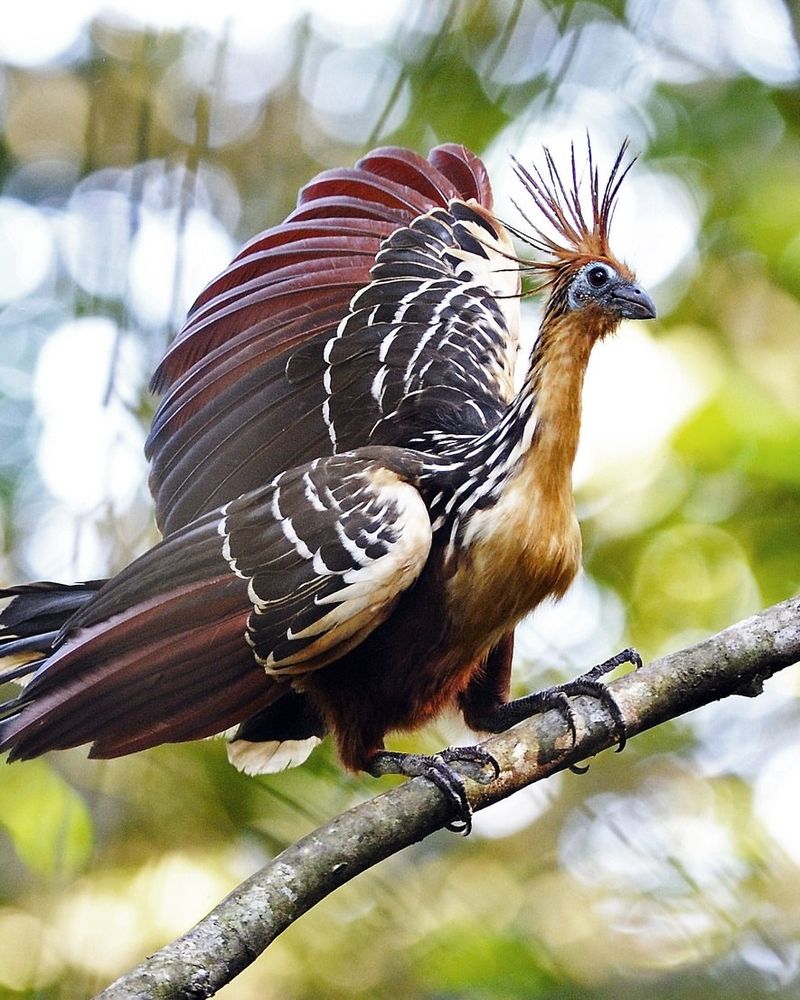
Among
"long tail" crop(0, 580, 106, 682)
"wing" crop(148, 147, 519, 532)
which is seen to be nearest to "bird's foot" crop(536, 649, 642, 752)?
"wing" crop(148, 147, 519, 532)

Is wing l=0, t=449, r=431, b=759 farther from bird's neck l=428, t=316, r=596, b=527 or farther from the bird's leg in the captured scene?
the bird's leg

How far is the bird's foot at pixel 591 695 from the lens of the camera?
7.93 feet

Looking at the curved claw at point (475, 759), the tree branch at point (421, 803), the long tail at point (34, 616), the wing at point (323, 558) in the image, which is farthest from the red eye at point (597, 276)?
the long tail at point (34, 616)

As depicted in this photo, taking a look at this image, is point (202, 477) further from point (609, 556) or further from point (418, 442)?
point (609, 556)

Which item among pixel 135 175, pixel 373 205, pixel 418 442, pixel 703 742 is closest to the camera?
pixel 135 175

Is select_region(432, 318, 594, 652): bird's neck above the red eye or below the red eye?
below

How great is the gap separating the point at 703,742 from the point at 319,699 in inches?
80.2

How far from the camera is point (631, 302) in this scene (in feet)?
8.36

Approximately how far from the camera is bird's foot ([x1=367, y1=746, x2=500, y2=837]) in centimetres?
234

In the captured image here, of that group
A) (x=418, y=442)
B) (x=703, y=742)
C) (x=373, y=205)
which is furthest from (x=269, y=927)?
(x=703, y=742)

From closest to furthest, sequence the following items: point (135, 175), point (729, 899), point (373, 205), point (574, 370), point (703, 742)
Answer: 1. point (135, 175)
2. point (574, 370)
3. point (729, 899)
4. point (373, 205)
5. point (703, 742)

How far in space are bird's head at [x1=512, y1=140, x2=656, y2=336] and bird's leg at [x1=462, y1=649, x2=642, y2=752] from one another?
77 centimetres

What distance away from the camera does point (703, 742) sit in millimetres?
4156

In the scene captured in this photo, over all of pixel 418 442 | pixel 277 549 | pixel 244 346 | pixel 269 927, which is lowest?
pixel 269 927
